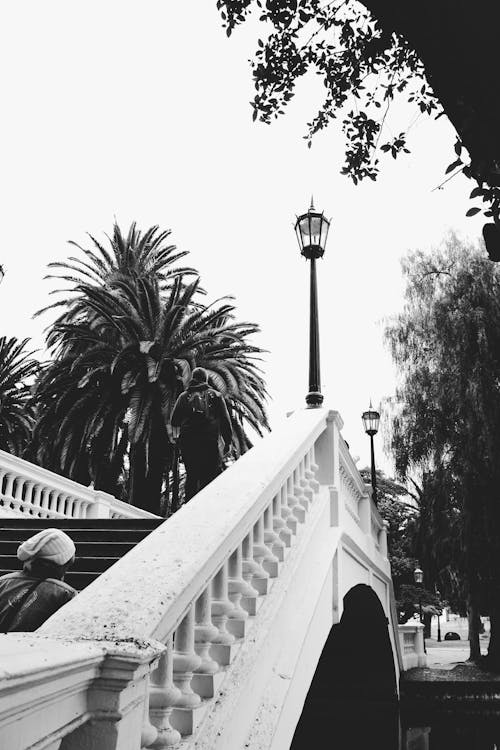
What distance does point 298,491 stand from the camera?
5.38 meters

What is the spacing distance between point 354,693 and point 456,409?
7986 mm

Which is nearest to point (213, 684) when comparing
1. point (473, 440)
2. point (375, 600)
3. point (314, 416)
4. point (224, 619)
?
point (224, 619)

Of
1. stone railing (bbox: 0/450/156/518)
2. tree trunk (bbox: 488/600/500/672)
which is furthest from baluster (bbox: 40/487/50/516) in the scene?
tree trunk (bbox: 488/600/500/672)

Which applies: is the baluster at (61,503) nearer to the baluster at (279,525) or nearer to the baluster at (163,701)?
the baluster at (279,525)

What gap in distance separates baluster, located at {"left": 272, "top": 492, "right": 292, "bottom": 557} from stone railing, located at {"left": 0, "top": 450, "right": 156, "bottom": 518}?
764cm

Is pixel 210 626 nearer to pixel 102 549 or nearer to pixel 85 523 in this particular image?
pixel 102 549

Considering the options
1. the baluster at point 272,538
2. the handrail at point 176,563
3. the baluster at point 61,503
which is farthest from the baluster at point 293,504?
the baluster at point 61,503

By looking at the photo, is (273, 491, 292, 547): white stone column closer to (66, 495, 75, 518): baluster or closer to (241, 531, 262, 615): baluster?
(241, 531, 262, 615): baluster

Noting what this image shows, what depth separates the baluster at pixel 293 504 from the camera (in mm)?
5090

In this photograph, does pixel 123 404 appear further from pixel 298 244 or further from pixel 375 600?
pixel 298 244

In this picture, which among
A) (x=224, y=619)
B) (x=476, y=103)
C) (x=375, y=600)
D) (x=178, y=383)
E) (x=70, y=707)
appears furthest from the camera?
(x=178, y=383)

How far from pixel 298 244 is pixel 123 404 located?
499 inches

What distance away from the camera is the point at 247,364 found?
69.7 feet

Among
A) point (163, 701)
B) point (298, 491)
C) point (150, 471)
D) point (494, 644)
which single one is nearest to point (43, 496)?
point (150, 471)
